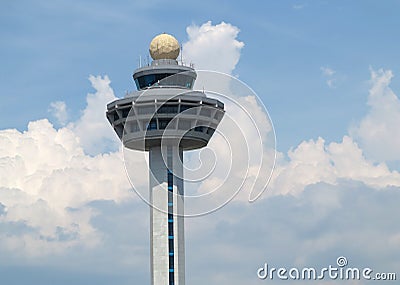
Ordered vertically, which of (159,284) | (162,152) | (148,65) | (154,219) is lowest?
(159,284)

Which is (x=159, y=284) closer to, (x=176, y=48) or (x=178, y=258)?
(x=178, y=258)

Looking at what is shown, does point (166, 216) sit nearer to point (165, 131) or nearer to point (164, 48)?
point (165, 131)

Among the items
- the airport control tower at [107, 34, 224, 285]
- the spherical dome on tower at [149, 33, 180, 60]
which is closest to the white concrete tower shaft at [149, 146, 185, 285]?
the airport control tower at [107, 34, 224, 285]

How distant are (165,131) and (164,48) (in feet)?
49.3

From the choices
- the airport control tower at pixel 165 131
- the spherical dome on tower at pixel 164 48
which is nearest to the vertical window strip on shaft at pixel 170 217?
the airport control tower at pixel 165 131

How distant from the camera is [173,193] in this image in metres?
170

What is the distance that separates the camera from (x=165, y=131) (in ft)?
555

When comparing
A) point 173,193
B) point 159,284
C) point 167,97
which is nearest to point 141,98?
point 167,97

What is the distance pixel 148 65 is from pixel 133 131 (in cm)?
1182

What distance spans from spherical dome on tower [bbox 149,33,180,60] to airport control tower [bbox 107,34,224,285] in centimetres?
17

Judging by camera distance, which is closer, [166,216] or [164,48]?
[166,216]

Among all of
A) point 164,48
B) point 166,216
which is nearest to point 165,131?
point 166,216

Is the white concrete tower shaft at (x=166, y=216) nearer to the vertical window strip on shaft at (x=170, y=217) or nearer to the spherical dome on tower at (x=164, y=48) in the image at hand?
the vertical window strip on shaft at (x=170, y=217)

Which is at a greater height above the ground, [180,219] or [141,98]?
[141,98]
